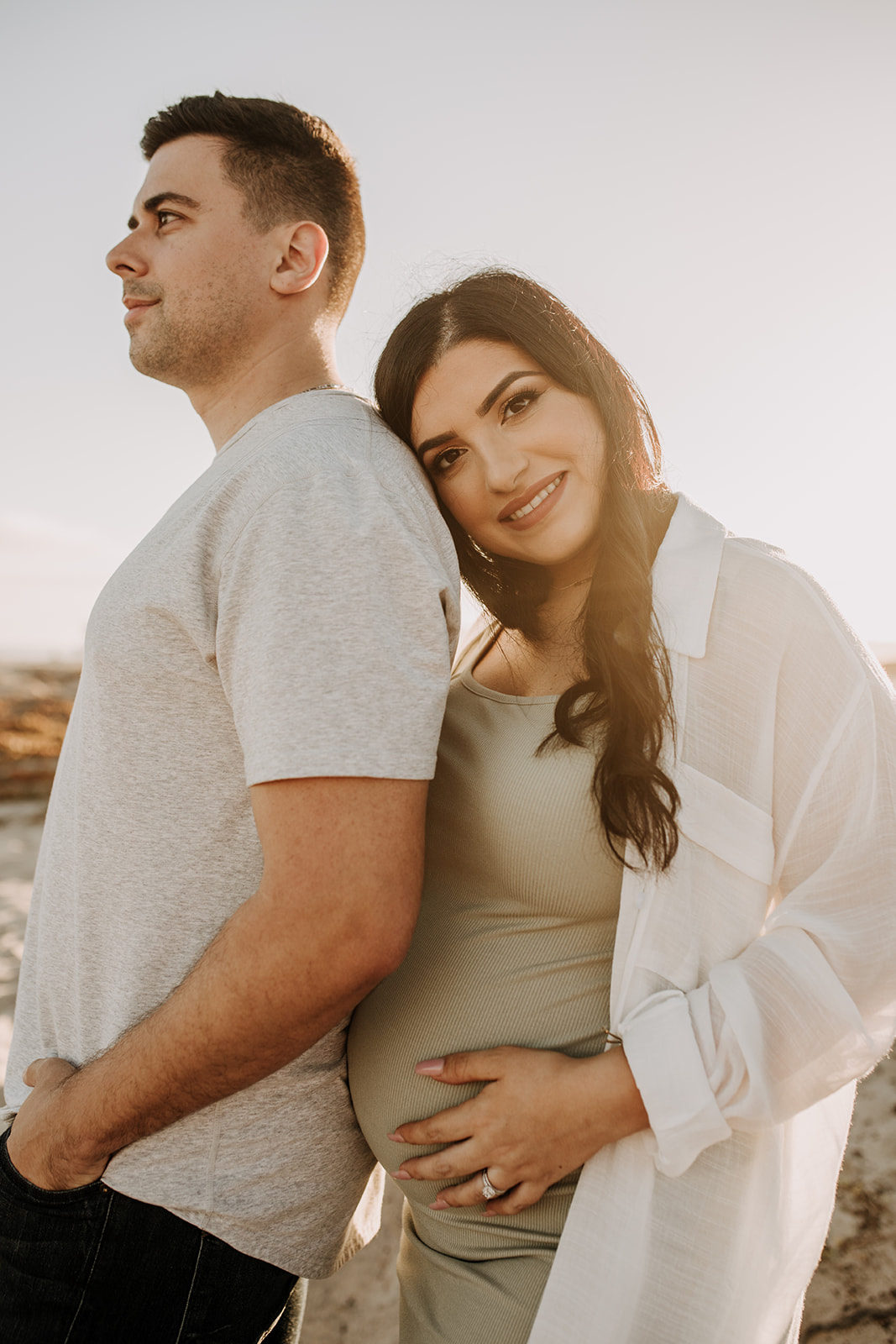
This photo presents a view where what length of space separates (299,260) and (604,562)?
90cm

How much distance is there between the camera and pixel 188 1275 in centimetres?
119

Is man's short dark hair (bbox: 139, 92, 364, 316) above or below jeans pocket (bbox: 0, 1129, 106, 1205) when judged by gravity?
above

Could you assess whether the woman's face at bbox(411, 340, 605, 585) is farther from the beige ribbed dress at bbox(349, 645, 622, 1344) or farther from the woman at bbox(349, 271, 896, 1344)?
the beige ribbed dress at bbox(349, 645, 622, 1344)

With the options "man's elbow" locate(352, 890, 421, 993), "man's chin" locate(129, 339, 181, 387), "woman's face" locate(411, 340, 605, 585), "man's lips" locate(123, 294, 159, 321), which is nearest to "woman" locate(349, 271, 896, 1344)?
"woman's face" locate(411, 340, 605, 585)

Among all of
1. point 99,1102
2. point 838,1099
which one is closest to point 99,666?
point 99,1102

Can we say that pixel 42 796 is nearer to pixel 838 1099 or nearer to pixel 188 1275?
pixel 188 1275

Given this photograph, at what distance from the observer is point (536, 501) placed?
165cm

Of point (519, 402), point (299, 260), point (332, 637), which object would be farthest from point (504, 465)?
point (332, 637)

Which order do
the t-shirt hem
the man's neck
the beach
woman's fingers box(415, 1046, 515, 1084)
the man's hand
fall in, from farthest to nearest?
the beach, the man's neck, woman's fingers box(415, 1046, 515, 1084), the man's hand, the t-shirt hem

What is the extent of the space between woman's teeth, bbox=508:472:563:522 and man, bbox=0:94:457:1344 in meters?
0.33

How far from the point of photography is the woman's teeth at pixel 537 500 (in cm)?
164

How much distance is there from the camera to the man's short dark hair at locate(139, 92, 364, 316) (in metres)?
1.68

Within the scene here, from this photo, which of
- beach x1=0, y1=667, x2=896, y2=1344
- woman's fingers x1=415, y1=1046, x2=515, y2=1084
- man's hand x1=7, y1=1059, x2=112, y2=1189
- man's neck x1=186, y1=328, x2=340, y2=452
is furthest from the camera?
beach x1=0, y1=667, x2=896, y2=1344

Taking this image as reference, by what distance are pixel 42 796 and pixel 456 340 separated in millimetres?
6390
